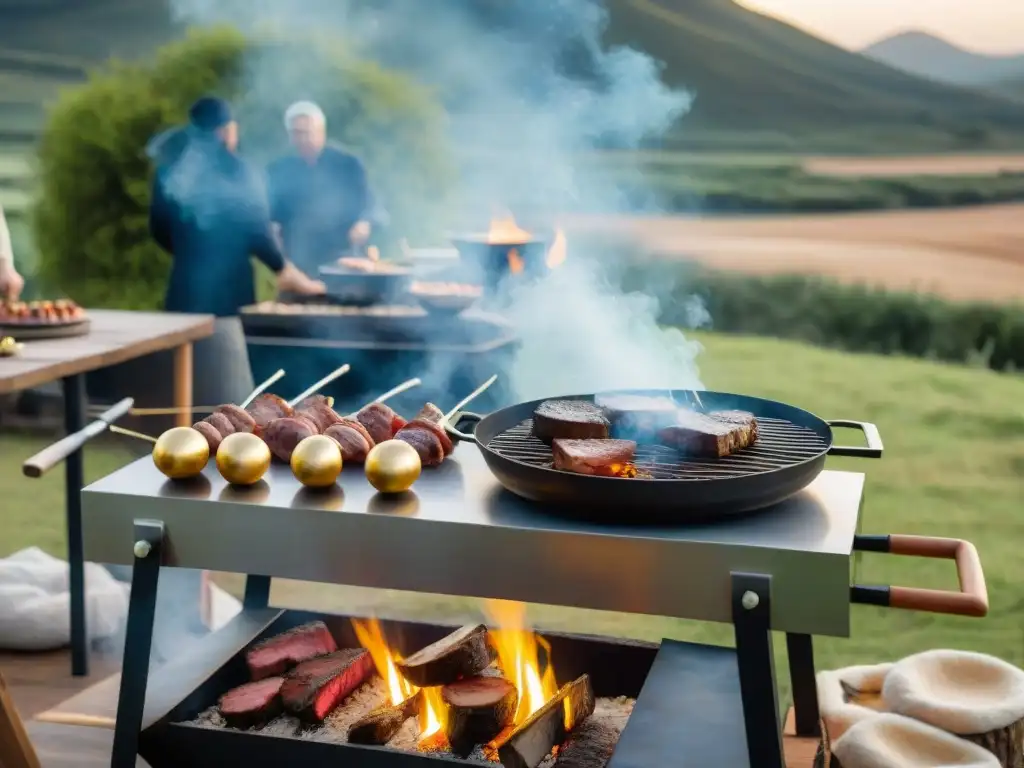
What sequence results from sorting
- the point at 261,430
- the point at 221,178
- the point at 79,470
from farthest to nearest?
the point at 221,178, the point at 79,470, the point at 261,430

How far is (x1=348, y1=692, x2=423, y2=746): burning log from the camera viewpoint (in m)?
2.13

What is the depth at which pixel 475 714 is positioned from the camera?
216cm

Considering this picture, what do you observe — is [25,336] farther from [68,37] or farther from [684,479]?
[68,37]

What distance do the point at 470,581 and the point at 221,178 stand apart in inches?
179

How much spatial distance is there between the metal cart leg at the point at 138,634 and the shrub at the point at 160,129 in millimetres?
6469

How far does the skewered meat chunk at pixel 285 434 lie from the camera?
87.8 inches

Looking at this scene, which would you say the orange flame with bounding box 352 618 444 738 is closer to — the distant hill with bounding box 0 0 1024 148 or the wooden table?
the wooden table

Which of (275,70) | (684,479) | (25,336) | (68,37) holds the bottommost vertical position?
(684,479)

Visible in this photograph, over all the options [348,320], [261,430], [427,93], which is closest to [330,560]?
[261,430]

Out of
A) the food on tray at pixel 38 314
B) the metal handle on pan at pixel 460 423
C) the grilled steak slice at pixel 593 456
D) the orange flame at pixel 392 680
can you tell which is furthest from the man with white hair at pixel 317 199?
the grilled steak slice at pixel 593 456

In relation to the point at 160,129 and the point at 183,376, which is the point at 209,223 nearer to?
the point at 183,376

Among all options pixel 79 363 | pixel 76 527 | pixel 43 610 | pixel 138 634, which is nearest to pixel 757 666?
pixel 138 634

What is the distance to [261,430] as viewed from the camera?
236 cm

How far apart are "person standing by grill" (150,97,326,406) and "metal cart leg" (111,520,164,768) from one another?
374cm
